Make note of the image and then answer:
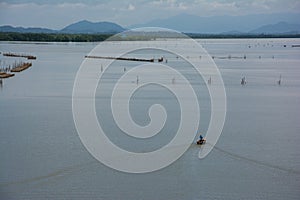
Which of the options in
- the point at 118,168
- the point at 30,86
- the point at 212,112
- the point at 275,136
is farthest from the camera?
the point at 30,86

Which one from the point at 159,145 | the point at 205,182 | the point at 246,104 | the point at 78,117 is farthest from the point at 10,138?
the point at 246,104

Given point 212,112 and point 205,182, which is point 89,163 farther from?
point 212,112

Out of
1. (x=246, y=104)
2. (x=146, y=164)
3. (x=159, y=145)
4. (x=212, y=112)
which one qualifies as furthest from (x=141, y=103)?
(x=146, y=164)

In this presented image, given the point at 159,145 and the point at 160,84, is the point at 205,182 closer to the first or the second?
the point at 159,145

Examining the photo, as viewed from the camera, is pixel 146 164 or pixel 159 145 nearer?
pixel 146 164

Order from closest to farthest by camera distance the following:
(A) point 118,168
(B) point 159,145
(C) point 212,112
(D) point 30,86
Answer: (A) point 118,168
(B) point 159,145
(C) point 212,112
(D) point 30,86

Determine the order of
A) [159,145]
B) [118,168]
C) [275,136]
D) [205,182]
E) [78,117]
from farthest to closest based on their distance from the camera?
[78,117] < [275,136] < [159,145] < [118,168] < [205,182]

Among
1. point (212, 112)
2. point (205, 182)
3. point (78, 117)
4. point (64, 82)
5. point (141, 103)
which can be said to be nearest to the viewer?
point (205, 182)

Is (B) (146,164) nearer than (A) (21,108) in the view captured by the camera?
Yes

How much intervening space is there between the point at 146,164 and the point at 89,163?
2.41 ft

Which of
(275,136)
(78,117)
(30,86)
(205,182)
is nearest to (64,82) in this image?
(30,86)

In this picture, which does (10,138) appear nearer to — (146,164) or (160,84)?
(146,164)

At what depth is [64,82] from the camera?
14.0 meters

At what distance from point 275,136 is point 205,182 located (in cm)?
249
